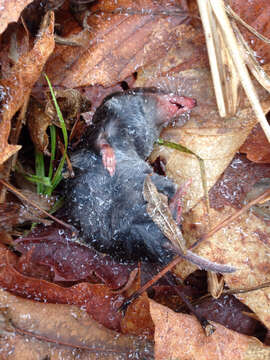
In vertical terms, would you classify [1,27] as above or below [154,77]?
above

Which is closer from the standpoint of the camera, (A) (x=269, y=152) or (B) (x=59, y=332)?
(B) (x=59, y=332)

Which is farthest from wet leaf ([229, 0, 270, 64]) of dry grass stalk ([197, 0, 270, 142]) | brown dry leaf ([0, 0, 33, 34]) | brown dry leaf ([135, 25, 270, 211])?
brown dry leaf ([0, 0, 33, 34])

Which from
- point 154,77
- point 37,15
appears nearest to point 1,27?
point 37,15

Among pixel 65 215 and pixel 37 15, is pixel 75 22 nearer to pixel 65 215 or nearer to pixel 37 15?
pixel 37 15

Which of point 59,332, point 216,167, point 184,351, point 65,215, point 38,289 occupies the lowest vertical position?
point 184,351

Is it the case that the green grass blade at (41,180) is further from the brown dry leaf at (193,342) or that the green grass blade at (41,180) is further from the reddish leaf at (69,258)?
the brown dry leaf at (193,342)

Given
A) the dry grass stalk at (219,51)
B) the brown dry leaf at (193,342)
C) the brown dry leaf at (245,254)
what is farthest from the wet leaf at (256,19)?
the brown dry leaf at (193,342)

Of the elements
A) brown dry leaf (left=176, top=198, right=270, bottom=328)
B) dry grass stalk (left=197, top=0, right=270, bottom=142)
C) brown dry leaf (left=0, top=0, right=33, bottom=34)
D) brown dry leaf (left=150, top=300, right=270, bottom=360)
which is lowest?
brown dry leaf (left=150, top=300, right=270, bottom=360)

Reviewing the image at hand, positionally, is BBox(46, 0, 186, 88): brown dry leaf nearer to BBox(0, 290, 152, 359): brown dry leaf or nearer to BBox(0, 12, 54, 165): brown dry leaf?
BBox(0, 12, 54, 165): brown dry leaf
